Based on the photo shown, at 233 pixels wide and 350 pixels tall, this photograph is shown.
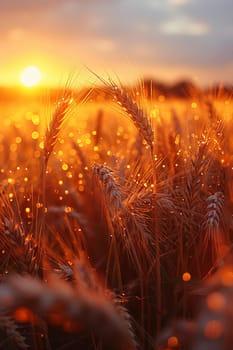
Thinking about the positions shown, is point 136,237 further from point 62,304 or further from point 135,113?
point 62,304

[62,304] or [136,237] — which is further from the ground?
[62,304]

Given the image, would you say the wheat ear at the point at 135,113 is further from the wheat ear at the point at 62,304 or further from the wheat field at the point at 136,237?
the wheat ear at the point at 62,304

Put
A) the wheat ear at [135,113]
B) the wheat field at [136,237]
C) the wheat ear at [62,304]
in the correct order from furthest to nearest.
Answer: the wheat ear at [135,113] → the wheat field at [136,237] → the wheat ear at [62,304]

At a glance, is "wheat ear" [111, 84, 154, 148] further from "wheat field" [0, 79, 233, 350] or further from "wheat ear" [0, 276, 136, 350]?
"wheat ear" [0, 276, 136, 350]

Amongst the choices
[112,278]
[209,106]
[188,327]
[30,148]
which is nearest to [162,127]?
[209,106]

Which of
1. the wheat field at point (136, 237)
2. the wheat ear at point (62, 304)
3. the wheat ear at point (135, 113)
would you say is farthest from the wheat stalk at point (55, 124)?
the wheat ear at point (62, 304)

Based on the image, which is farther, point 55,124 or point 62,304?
point 55,124

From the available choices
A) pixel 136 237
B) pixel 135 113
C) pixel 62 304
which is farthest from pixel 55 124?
pixel 62 304

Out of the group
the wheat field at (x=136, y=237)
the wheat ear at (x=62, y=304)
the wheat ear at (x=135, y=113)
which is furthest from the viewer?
the wheat ear at (x=135, y=113)

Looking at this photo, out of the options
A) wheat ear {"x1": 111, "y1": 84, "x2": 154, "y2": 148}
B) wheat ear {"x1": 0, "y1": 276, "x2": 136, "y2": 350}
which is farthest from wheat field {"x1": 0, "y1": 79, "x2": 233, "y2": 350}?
wheat ear {"x1": 0, "y1": 276, "x2": 136, "y2": 350}

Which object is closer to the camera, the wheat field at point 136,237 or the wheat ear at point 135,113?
the wheat field at point 136,237

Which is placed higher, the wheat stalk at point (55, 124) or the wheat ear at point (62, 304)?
the wheat stalk at point (55, 124)

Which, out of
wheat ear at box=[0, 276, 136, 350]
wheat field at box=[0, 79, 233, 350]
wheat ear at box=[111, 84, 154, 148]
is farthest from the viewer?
wheat ear at box=[111, 84, 154, 148]
